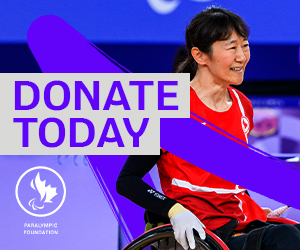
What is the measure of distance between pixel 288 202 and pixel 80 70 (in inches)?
43.8

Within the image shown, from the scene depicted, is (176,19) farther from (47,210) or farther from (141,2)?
(47,210)

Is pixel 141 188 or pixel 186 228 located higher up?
pixel 141 188

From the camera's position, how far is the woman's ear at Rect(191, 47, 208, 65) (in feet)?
6.01

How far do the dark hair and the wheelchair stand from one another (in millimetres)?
663

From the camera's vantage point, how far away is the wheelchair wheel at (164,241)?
1.44 m

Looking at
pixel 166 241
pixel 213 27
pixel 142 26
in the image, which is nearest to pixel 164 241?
pixel 166 241

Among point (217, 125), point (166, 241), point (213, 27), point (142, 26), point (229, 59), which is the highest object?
point (142, 26)

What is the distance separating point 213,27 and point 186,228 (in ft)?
2.32

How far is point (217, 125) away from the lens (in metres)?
1.81
